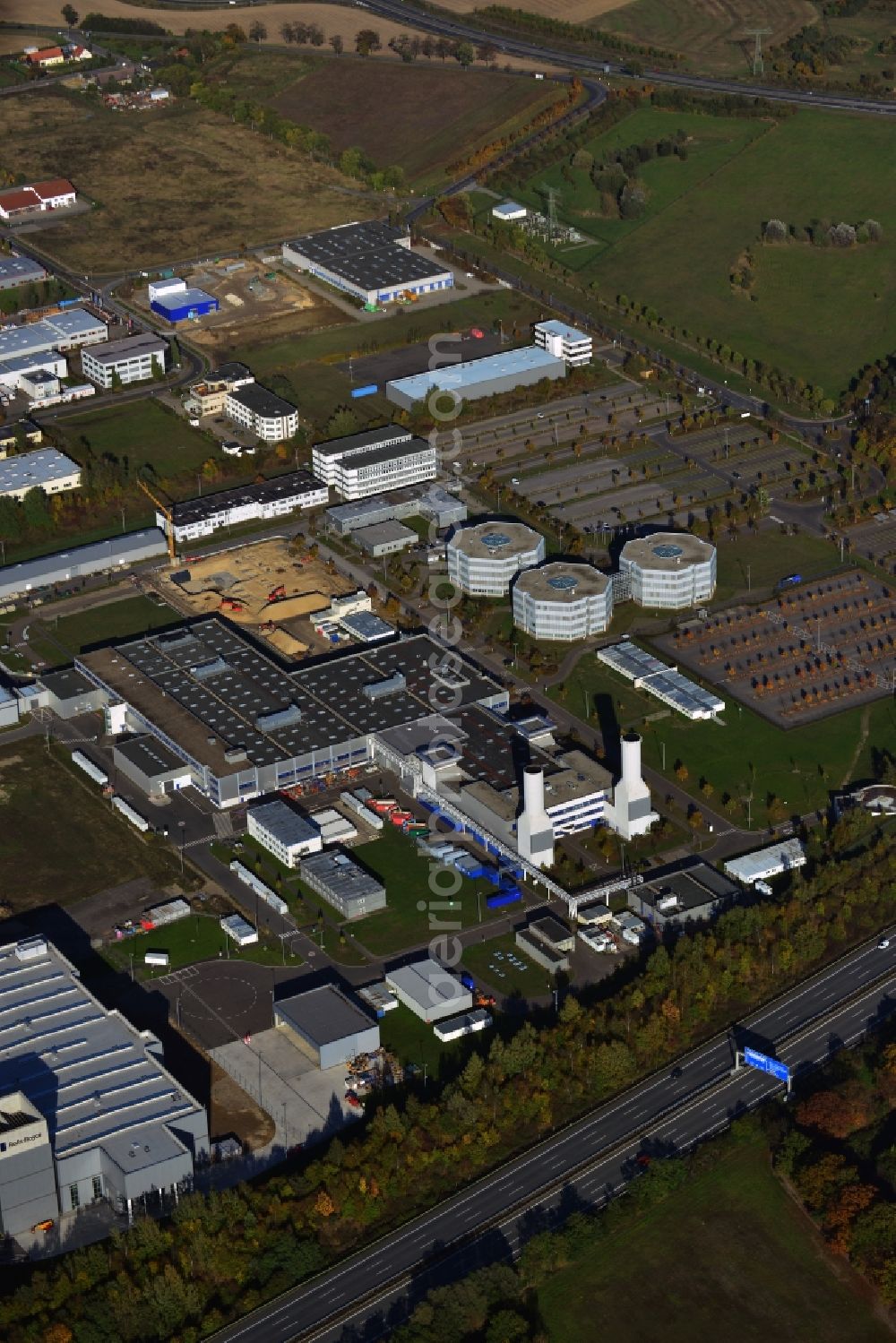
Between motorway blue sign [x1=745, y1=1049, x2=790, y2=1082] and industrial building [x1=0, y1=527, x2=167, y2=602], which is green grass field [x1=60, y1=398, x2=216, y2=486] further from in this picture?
motorway blue sign [x1=745, y1=1049, x2=790, y2=1082]

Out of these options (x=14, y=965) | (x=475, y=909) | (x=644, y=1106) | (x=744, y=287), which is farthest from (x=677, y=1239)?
(x=744, y=287)

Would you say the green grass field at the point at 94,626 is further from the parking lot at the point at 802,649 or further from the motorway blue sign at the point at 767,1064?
the motorway blue sign at the point at 767,1064

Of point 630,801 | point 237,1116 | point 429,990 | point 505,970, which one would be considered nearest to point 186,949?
point 429,990

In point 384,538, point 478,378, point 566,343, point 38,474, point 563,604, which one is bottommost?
point 38,474

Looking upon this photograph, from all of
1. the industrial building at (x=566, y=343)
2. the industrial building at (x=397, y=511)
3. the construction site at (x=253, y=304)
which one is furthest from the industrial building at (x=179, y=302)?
the industrial building at (x=397, y=511)

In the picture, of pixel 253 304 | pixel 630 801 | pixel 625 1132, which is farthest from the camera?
pixel 253 304

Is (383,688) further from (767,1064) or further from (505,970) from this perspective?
(767,1064)

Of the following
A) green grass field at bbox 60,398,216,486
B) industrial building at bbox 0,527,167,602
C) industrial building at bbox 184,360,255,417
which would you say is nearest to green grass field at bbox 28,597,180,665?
industrial building at bbox 0,527,167,602
